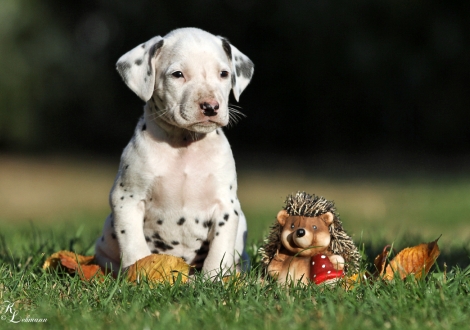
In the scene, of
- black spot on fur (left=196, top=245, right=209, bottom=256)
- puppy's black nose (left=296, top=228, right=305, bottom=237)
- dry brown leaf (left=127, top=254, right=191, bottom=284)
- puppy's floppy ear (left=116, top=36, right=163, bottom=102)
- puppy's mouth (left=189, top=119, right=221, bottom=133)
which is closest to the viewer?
puppy's black nose (left=296, top=228, right=305, bottom=237)

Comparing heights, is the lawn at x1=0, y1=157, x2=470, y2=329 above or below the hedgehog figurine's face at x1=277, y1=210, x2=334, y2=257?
below

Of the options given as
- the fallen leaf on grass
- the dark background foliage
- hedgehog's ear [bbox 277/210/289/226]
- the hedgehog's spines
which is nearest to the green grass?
the fallen leaf on grass

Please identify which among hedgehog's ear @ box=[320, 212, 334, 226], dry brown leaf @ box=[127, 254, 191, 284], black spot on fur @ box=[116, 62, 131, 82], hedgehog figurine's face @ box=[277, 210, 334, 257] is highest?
black spot on fur @ box=[116, 62, 131, 82]

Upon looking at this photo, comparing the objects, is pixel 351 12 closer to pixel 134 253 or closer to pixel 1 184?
pixel 1 184

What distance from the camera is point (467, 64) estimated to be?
20.5 metres

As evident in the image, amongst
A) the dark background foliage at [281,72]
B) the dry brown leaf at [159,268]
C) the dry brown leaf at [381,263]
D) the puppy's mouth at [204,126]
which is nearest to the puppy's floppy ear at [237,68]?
the puppy's mouth at [204,126]

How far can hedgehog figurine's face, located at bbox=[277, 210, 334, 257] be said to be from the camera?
4355 mm

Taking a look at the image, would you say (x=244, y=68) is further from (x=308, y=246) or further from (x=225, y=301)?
(x=225, y=301)

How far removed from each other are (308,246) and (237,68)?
152 centimetres

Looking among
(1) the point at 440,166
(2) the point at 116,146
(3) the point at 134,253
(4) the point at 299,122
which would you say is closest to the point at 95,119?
(2) the point at 116,146

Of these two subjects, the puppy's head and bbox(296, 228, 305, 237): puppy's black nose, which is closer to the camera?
bbox(296, 228, 305, 237): puppy's black nose

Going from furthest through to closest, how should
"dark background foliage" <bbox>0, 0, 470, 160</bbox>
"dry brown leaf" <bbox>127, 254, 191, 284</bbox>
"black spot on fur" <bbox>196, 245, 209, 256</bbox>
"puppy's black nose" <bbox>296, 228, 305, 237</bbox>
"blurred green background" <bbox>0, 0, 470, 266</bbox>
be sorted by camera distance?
"dark background foliage" <bbox>0, 0, 470, 160</bbox> < "blurred green background" <bbox>0, 0, 470, 266</bbox> < "black spot on fur" <bbox>196, 245, 209, 256</bbox> < "dry brown leaf" <bbox>127, 254, 191, 284</bbox> < "puppy's black nose" <bbox>296, 228, 305, 237</bbox>

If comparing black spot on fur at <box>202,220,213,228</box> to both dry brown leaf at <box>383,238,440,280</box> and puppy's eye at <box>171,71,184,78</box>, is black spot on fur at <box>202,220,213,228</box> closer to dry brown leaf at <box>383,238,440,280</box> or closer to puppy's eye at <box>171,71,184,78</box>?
puppy's eye at <box>171,71,184,78</box>

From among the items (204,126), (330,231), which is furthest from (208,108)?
(330,231)
